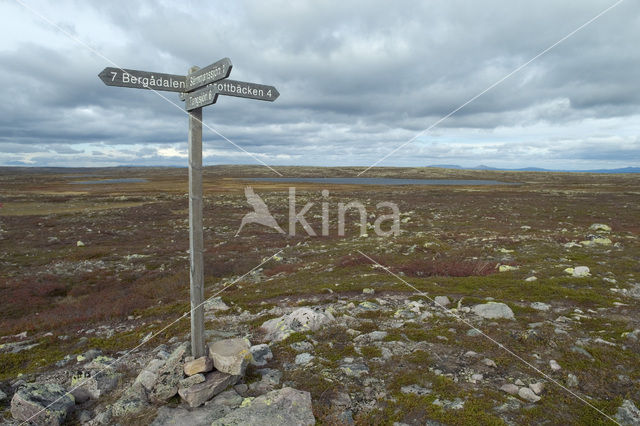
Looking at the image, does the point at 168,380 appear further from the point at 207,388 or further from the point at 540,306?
the point at 540,306

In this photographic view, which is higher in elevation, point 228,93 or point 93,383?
point 228,93

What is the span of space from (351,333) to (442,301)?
147 inches

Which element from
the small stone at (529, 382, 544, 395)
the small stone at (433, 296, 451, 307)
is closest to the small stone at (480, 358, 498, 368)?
the small stone at (529, 382, 544, 395)

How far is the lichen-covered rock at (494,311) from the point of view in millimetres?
9016

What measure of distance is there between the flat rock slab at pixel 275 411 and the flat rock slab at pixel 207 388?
2.16 ft

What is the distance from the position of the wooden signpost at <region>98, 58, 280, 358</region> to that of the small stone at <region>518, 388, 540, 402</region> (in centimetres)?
582

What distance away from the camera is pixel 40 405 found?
5559mm

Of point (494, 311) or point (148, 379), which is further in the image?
point (494, 311)

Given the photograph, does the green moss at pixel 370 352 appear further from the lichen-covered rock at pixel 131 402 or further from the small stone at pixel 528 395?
A: the lichen-covered rock at pixel 131 402

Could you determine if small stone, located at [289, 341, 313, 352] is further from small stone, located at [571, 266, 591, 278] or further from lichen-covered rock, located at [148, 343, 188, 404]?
small stone, located at [571, 266, 591, 278]

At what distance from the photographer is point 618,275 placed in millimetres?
12531

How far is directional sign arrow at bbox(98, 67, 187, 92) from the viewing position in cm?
552

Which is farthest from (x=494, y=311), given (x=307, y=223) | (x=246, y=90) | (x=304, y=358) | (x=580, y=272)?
(x=307, y=223)

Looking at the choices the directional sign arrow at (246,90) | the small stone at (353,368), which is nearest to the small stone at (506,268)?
the small stone at (353,368)
